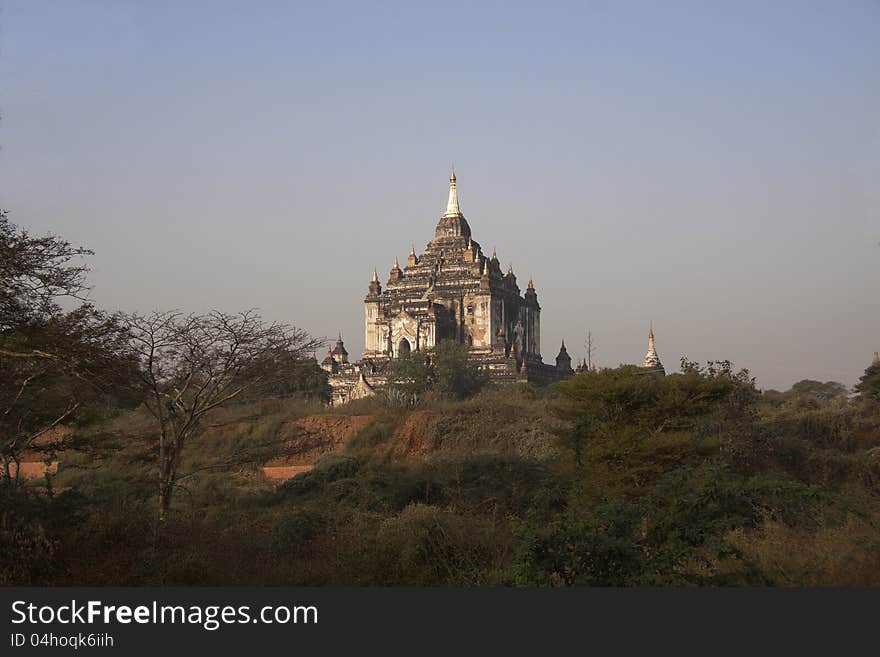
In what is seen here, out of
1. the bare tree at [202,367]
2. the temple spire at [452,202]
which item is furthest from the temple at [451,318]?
the bare tree at [202,367]

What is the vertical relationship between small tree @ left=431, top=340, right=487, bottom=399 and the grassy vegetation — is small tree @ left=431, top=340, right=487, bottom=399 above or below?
above

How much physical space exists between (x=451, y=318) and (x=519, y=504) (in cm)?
4110

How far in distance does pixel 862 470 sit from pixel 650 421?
5.65 m

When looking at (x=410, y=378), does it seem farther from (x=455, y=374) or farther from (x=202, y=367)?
(x=202, y=367)

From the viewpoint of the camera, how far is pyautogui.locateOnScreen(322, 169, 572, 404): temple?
58.5 meters

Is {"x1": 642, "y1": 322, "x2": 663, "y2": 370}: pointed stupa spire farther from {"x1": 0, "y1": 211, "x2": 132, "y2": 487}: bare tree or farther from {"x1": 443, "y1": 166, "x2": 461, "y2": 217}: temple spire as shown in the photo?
{"x1": 0, "y1": 211, "x2": 132, "y2": 487}: bare tree

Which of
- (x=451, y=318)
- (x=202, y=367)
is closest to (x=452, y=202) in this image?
(x=451, y=318)

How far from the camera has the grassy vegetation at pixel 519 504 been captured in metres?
12.1

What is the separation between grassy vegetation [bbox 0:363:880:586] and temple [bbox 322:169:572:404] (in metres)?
23.9

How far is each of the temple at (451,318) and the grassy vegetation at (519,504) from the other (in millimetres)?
23874

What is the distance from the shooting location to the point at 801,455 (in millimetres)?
26203

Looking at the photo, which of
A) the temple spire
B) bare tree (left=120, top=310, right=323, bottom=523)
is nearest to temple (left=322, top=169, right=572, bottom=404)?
the temple spire

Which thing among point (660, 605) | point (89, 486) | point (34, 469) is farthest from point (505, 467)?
point (34, 469)

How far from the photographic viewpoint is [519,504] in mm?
20125
